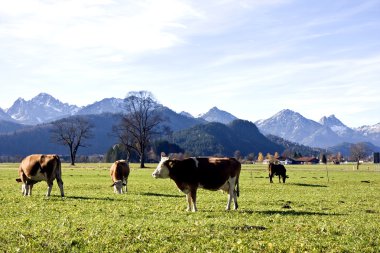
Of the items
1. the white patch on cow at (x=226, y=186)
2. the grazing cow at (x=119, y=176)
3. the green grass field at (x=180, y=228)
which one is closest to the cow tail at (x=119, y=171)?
the grazing cow at (x=119, y=176)

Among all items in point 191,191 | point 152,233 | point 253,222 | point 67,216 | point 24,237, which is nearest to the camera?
point 24,237

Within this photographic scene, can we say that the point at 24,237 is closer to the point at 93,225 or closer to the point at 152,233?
the point at 93,225

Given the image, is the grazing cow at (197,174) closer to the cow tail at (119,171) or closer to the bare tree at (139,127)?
the cow tail at (119,171)

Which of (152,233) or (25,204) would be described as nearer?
(152,233)

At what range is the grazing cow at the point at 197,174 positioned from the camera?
22375 millimetres

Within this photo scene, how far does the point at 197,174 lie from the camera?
22469 mm

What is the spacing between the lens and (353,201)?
29500 mm

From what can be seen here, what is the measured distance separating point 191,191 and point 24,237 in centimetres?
951

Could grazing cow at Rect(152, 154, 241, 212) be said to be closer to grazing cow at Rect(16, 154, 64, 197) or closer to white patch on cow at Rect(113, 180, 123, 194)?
grazing cow at Rect(16, 154, 64, 197)

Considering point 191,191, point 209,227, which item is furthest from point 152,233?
point 191,191

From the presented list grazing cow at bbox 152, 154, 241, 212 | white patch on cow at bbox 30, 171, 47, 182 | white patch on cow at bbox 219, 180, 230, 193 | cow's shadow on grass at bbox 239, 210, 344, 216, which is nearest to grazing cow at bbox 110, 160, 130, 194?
white patch on cow at bbox 30, 171, 47, 182

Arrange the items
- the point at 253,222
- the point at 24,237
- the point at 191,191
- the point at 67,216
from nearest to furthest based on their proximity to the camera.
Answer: the point at 24,237
the point at 253,222
the point at 67,216
the point at 191,191

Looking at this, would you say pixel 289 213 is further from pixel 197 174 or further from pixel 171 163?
pixel 171 163

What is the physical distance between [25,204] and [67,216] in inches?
236
